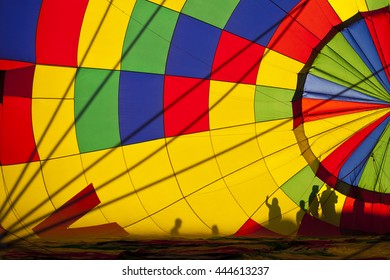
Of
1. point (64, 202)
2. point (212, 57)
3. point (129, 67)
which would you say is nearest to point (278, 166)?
point (212, 57)

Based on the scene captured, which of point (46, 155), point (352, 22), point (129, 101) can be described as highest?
point (352, 22)

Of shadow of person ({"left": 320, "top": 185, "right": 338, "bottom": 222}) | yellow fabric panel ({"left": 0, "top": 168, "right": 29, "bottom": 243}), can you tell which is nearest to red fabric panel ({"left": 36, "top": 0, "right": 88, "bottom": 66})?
yellow fabric panel ({"left": 0, "top": 168, "right": 29, "bottom": 243})

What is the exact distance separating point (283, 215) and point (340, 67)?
1.00m

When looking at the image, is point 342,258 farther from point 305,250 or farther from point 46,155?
point 46,155

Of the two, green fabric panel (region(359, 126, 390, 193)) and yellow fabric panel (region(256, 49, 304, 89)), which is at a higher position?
yellow fabric panel (region(256, 49, 304, 89))

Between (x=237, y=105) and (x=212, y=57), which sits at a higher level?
(x=212, y=57)

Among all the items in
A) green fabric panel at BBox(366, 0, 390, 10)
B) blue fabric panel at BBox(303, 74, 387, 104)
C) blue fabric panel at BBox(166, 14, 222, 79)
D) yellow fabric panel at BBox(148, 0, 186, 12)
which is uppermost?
yellow fabric panel at BBox(148, 0, 186, 12)

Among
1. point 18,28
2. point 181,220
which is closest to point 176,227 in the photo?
point 181,220

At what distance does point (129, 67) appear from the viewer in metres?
4.09

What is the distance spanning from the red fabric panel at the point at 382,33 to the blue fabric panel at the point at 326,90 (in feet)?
0.84

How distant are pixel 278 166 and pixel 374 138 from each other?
621 millimetres

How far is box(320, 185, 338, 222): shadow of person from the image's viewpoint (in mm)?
4043

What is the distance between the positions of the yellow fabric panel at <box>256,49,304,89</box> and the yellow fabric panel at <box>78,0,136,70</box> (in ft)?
2.98

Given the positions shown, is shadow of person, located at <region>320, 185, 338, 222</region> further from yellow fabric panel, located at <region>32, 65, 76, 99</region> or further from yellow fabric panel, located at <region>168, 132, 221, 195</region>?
yellow fabric panel, located at <region>32, 65, 76, 99</region>
